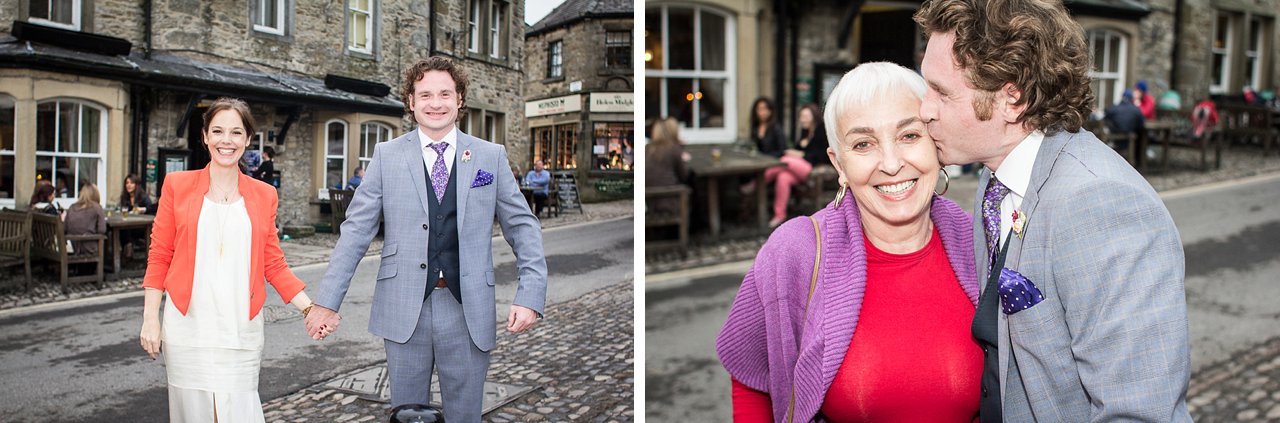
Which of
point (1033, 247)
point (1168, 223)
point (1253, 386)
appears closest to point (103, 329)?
point (1033, 247)

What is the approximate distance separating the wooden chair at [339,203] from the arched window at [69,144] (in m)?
0.60

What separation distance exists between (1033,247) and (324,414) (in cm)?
203

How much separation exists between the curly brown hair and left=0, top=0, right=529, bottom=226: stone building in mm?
1535

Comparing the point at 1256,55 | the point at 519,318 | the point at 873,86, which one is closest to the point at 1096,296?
the point at 873,86

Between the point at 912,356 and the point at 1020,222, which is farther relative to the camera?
the point at 912,356

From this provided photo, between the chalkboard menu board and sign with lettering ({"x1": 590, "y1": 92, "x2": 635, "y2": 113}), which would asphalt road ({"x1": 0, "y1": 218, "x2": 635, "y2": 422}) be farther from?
sign with lettering ({"x1": 590, "y1": 92, "x2": 635, "y2": 113})

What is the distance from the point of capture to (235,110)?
252cm

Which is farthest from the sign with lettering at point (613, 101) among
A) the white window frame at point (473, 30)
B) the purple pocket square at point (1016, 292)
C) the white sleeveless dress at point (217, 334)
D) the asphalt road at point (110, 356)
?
the purple pocket square at point (1016, 292)

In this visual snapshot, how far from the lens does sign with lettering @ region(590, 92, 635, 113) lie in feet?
10.7

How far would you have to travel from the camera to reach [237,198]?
2523mm

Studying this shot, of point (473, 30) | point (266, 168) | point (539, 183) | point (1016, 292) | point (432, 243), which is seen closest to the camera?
point (1016, 292)

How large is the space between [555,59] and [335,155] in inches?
33.8

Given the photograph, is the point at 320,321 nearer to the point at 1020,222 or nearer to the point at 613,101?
the point at 613,101

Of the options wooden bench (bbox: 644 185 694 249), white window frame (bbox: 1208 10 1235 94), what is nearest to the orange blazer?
wooden bench (bbox: 644 185 694 249)
